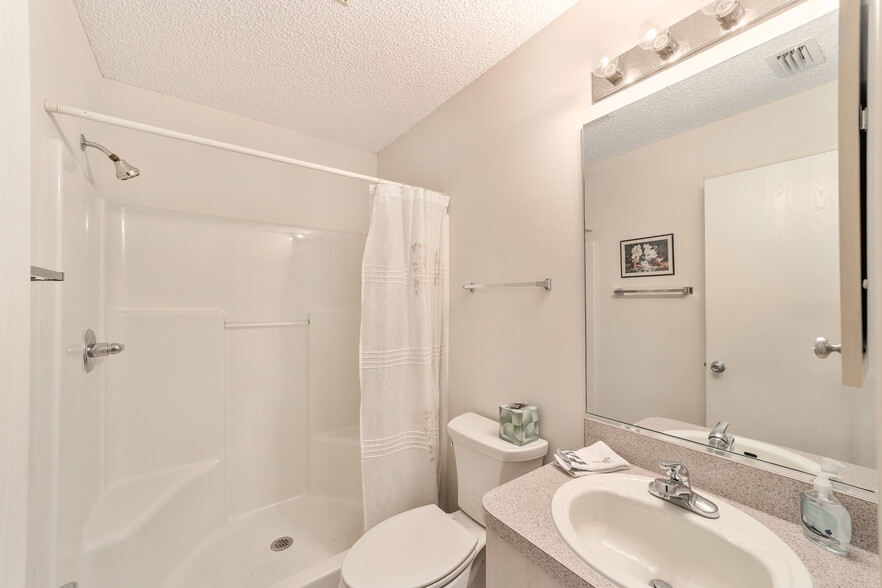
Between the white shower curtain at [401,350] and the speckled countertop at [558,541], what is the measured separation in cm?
72

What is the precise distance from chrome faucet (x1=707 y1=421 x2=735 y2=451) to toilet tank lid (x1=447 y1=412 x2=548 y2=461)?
1.71 ft

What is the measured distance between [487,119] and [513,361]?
3.63ft

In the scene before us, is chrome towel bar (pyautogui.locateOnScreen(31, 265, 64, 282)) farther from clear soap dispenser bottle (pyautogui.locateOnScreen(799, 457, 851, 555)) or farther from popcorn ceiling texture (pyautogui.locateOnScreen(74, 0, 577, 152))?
clear soap dispenser bottle (pyautogui.locateOnScreen(799, 457, 851, 555))

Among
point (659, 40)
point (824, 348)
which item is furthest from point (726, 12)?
point (824, 348)

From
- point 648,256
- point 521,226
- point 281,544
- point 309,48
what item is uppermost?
point 309,48

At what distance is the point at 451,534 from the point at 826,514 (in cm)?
102

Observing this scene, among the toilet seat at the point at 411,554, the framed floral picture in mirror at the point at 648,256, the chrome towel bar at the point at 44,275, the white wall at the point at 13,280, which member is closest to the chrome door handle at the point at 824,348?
the framed floral picture in mirror at the point at 648,256

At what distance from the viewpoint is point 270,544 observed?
1.70 metres

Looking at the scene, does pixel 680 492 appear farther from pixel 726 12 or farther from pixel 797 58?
pixel 726 12

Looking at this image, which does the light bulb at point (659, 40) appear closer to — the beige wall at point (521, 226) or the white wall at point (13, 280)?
the beige wall at point (521, 226)

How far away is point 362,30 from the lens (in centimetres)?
132

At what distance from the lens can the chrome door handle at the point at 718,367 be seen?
2.89 feet

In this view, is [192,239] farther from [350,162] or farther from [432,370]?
[432,370]

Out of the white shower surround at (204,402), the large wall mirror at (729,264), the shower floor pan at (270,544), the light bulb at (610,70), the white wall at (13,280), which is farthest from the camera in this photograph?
the shower floor pan at (270,544)
